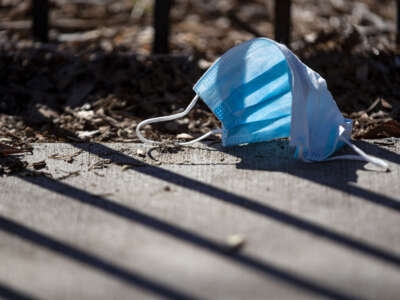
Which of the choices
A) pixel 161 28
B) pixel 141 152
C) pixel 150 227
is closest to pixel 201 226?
pixel 150 227

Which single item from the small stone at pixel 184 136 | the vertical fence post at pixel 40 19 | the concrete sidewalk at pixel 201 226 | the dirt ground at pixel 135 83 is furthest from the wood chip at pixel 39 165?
the vertical fence post at pixel 40 19

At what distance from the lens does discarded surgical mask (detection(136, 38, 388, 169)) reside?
2.77m

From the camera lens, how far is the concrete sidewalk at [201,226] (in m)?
1.90

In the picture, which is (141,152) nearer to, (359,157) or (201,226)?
(201,226)

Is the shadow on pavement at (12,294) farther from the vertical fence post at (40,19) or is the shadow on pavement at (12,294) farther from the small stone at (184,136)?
the vertical fence post at (40,19)

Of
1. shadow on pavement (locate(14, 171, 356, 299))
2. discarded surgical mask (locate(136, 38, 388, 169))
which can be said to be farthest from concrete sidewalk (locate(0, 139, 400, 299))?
discarded surgical mask (locate(136, 38, 388, 169))

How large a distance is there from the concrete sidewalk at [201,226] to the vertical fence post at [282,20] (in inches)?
68.5

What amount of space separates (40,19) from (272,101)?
2.68 meters

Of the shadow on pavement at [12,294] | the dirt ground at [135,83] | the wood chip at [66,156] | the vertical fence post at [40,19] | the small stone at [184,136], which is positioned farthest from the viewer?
the vertical fence post at [40,19]

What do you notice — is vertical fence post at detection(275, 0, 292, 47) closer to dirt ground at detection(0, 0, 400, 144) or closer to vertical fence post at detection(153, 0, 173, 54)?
dirt ground at detection(0, 0, 400, 144)

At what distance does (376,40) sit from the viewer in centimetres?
468

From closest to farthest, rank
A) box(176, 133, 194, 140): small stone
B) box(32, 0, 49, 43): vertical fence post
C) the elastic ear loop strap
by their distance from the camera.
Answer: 1. the elastic ear loop strap
2. box(176, 133, 194, 140): small stone
3. box(32, 0, 49, 43): vertical fence post

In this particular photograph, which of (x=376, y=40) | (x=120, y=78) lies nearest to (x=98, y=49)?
(x=120, y=78)

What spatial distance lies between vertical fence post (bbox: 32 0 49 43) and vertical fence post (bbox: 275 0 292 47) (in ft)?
6.72
